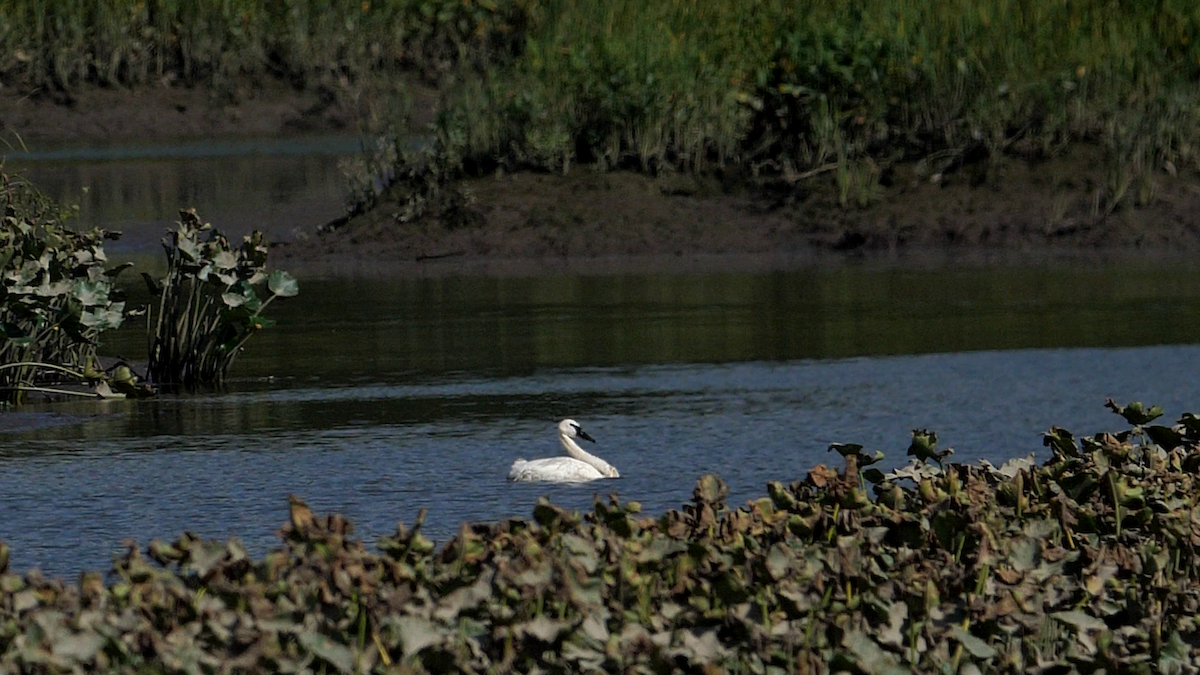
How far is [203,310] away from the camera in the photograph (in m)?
14.1

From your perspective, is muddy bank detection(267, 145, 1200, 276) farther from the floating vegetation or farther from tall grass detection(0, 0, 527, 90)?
the floating vegetation

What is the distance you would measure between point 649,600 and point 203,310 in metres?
8.25

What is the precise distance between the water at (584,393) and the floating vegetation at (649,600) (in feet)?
8.42

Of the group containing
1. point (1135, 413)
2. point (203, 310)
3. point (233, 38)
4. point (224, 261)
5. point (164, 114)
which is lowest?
point (1135, 413)

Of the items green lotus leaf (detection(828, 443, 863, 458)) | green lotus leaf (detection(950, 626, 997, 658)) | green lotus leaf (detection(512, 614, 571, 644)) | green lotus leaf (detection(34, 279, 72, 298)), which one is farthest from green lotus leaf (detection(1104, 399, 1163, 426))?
green lotus leaf (detection(34, 279, 72, 298))

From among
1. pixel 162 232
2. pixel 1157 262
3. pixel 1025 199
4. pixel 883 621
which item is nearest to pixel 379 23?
pixel 162 232

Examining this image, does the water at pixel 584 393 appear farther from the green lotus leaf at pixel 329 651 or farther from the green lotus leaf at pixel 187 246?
the green lotus leaf at pixel 329 651

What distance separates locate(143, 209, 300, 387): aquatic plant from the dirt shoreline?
6034 millimetres

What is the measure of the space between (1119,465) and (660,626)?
300 cm

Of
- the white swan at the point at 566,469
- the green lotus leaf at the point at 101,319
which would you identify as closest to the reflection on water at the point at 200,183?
the green lotus leaf at the point at 101,319

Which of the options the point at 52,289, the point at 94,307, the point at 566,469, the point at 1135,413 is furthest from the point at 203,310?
the point at 1135,413

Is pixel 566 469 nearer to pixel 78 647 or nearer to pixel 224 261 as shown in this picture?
pixel 224 261

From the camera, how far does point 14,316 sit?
13094 mm

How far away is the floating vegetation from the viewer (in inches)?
227
